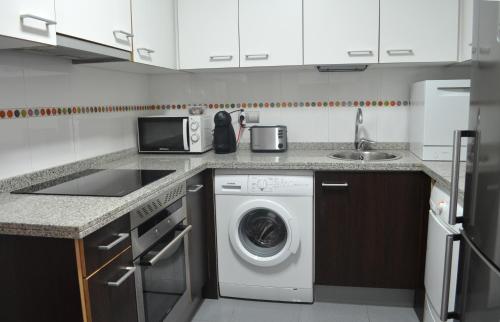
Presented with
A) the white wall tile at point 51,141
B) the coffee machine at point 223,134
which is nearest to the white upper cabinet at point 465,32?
the coffee machine at point 223,134

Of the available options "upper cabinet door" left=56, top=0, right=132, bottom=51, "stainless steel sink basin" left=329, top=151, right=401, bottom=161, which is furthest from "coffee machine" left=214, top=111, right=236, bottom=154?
"upper cabinet door" left=56, top=0, right=132, bottom=51

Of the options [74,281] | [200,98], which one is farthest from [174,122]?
[74,281]

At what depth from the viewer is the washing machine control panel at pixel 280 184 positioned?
2262 mm

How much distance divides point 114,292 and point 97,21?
108 centimetres

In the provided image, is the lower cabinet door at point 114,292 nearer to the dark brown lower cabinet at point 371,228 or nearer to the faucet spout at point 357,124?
the dark brown lower cabinet at point 371,228

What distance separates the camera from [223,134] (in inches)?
104

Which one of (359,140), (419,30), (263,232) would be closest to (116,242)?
(263,232)

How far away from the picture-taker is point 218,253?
7.98ft

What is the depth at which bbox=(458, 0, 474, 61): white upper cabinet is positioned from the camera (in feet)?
7.20

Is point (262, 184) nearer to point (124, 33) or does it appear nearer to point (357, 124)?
point (357, 124)

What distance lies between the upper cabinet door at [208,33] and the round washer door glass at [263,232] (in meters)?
0.92

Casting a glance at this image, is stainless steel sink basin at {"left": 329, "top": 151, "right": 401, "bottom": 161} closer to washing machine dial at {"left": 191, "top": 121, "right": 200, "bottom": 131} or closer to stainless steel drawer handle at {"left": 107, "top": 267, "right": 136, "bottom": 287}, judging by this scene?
washing machine dial at {"left": 191, "top": 121, "right": 200, "bottom": 131}

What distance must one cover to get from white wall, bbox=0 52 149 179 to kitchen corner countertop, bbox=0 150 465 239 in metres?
0.12

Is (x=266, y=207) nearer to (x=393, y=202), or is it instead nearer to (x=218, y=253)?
(x=218, y=253)
